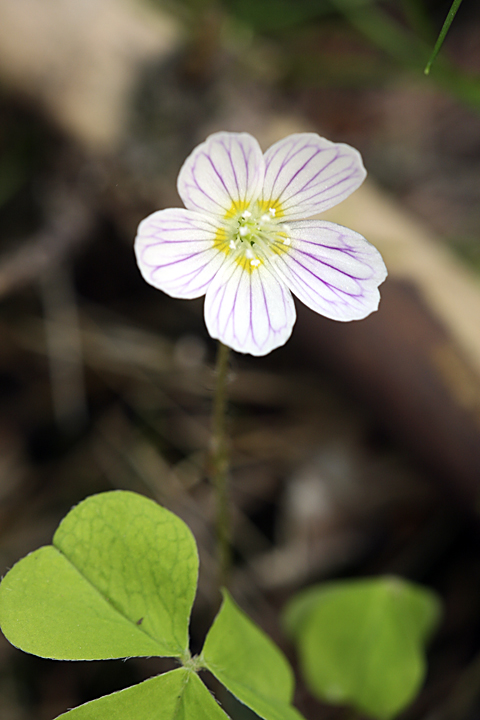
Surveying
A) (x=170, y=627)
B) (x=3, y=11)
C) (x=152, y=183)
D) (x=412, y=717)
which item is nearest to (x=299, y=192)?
(x=152, y=183)

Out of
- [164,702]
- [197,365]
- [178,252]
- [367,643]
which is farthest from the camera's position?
[197,365]

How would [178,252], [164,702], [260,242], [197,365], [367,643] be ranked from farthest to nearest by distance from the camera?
1. [197,365]
2. [367,643]
3. [260,242]
4. [178,252]
5. [164,702]

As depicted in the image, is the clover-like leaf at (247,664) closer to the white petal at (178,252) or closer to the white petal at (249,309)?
the white petal at (249,309)

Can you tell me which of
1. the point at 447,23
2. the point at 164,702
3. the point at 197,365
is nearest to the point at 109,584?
the point at 164,702

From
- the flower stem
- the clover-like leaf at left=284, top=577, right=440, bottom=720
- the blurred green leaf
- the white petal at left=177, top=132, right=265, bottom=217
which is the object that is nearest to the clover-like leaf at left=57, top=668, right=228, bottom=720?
the flower stem

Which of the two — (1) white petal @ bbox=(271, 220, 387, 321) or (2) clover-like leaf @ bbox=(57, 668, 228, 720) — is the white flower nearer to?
(1) white petal @ bbox=(271, 220, 387, 321)

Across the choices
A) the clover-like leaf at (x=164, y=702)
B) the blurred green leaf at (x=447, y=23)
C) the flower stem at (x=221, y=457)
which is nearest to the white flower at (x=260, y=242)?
the flower stem at (x=221, y=457)

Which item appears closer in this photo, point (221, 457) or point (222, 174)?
point (222, 174)

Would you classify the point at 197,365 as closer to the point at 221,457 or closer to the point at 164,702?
the point at 221,457
